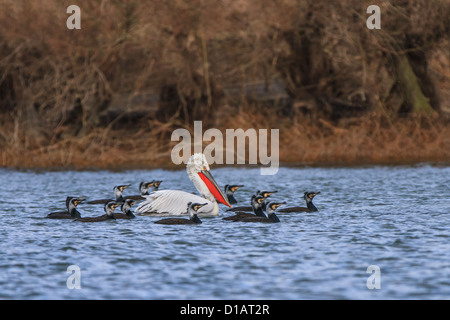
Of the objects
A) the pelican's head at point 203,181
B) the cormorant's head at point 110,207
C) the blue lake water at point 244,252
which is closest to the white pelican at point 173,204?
the blue lake water at point 244,252

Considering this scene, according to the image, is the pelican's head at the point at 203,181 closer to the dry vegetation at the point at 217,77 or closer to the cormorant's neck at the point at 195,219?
the cormorant's neck at the point at 195,219

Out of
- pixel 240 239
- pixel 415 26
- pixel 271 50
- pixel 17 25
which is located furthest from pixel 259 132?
pixel 240 239

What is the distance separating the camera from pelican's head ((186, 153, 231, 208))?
18344mm

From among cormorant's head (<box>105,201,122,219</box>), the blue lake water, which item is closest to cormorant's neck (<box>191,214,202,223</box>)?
the blue lake water

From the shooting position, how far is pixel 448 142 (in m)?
31.1

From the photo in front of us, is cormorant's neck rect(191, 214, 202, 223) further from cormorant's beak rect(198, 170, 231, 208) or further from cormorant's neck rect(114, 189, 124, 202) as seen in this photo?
cormorant's neck rect(114, 189, 124, 202)

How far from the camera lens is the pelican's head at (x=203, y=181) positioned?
18.3 metres

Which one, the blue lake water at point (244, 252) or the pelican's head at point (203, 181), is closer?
the blue lake water at point (244, 252)

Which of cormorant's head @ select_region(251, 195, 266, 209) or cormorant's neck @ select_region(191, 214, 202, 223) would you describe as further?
cormorant's head @ select_region(251, 195, 266, 209)

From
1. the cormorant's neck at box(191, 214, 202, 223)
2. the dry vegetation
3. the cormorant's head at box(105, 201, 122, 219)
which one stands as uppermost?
the dry vegetation

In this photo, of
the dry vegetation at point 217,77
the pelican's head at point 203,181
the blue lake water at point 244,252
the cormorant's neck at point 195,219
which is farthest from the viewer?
the dry vegetation at point 217,77

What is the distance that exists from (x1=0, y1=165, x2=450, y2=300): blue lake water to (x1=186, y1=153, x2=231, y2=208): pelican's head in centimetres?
43

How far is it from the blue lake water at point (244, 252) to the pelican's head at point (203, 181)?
0.43 meters

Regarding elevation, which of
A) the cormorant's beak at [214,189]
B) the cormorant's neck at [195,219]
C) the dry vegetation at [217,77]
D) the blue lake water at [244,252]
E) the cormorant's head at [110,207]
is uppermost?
the dry vegetation at [217,77]
